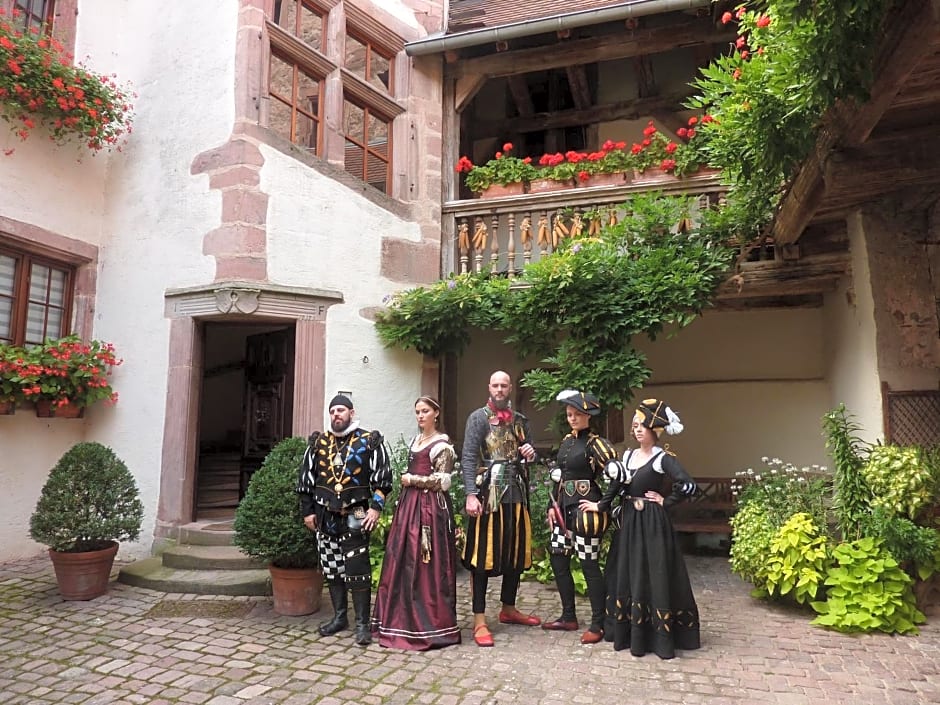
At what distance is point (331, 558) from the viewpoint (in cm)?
441

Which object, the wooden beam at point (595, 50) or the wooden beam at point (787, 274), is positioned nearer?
the wooden beam at point (787, 274)

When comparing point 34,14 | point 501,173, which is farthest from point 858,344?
point 34,14

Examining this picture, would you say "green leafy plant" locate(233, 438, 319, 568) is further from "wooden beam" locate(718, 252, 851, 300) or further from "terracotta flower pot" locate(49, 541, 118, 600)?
"wooden beam" locate(718, 252, 851, 300)

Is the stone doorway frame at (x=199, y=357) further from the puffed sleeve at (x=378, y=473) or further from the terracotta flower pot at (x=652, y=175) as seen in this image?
the terracotta flower pot at (x=652, y=175)

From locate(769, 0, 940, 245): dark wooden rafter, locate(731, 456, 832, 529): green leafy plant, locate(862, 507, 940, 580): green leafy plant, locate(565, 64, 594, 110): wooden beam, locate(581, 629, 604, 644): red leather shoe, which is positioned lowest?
locate(581, 629, 604, 644): red leather shoe

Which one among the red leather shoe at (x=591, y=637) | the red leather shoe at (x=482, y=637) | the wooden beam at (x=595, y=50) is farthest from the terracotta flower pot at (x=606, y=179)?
the red leather shoe at (x=482, y=637)

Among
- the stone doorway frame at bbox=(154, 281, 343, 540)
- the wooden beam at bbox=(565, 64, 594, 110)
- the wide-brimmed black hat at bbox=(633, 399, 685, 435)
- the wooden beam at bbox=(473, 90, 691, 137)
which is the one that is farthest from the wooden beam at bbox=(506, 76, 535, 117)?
the wide-brimmed black hat at bbox=(633, 399, 685, 435)

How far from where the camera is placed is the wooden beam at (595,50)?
7.22 meters

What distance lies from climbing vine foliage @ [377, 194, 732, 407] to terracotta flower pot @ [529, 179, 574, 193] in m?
0.81

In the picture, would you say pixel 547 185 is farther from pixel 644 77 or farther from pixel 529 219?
pixel 644 77

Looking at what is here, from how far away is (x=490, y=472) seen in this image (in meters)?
4.41

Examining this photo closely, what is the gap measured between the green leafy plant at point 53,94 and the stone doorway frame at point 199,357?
1.89 m

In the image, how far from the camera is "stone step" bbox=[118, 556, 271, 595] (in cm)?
528

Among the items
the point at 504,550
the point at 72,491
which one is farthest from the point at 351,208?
the point at 504,550
